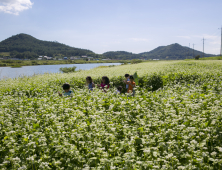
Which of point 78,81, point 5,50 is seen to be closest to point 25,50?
point 5,50

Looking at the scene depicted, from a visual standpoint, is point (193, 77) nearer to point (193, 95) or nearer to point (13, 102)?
point (193, 95)

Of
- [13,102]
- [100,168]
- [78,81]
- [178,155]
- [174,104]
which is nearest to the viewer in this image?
[100,168]

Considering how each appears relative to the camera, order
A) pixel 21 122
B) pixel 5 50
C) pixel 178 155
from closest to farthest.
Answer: pixel 178 155 → pixel 21 122 → pixel 5 50

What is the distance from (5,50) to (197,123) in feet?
737

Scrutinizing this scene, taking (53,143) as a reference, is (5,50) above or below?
above

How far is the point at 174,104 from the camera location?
4930mm

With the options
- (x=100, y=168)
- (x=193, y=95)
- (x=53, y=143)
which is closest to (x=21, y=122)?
(x=53, y=143)

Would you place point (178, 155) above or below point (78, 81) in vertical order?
below

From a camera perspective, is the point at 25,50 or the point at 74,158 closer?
the point at 74,158

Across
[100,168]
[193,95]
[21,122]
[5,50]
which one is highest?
[5,50]

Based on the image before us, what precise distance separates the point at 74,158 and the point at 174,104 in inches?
144

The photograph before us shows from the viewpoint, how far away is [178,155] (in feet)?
9.14

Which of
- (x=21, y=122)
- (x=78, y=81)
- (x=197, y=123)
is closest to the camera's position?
(x=197, y=123)

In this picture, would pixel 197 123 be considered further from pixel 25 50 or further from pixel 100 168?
pixel 25 50
